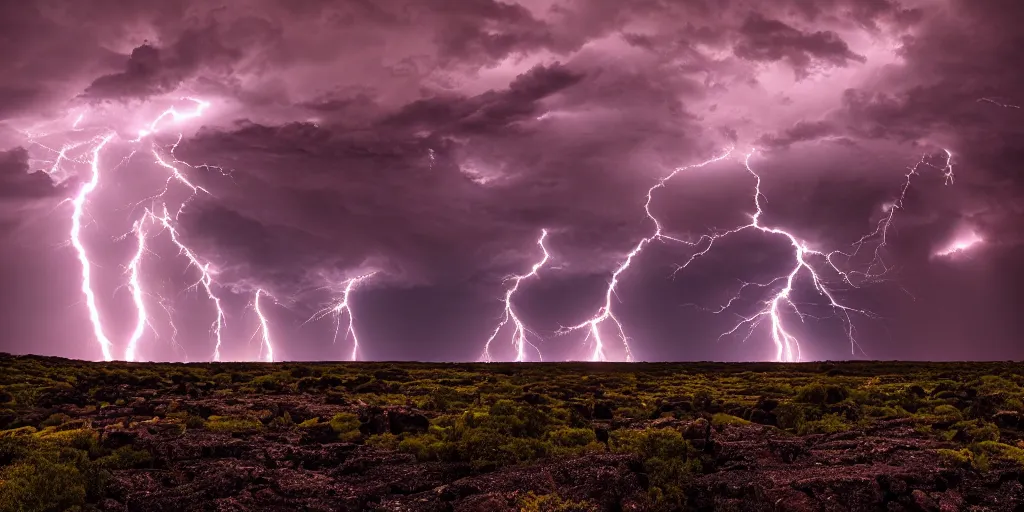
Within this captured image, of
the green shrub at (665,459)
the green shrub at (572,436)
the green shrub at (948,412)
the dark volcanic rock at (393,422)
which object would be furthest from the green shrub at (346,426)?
the green shrub at (948,412)

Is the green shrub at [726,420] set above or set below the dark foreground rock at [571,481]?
above

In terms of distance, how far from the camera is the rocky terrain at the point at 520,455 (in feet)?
46.4

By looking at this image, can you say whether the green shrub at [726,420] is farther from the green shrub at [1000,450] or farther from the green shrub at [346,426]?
the green shrub at [346,426]

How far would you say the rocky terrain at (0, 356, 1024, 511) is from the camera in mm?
14156

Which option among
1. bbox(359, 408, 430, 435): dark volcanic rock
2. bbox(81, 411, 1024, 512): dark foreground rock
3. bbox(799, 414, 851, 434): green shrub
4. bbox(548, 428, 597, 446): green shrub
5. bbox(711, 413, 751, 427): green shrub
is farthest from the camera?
bbox(711, 413, 751, 427): green shrub

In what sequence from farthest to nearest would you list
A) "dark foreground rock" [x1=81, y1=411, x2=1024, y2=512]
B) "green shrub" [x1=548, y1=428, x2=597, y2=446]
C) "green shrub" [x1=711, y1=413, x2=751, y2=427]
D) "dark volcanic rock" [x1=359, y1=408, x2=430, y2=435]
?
"green shrub" [x1=711, y1=413, x2=751, y2=427]
"dark volcanic rock" [x1=359, y1=408, x2=430, y2=435]
"green shrub" [x1=548, y1=428, x2=597, y2=446]
"dark foreground rock" [x1=81, y1=411, x2=1024, y2=512]

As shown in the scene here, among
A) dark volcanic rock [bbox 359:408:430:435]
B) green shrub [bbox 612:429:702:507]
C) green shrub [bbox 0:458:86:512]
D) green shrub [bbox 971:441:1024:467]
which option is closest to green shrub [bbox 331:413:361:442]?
dark volcanic rock [bbox 359:408:430:435]

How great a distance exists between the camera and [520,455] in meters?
17.7

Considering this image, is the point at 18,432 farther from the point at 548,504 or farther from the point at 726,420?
the point at 726,420

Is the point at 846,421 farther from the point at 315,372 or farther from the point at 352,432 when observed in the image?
the point at 315,372

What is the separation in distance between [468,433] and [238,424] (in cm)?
763

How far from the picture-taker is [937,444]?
56.3 feet

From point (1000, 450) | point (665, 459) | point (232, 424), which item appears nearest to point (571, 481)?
point (665, 459)

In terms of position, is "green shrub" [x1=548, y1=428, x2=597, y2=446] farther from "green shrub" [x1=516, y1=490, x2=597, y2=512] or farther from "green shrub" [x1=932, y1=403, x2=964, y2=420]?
"green shrub" [x1=932, y1=403, x2=964, y2=420]
